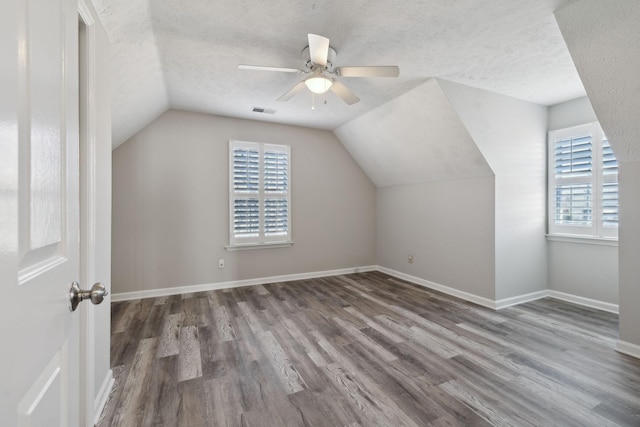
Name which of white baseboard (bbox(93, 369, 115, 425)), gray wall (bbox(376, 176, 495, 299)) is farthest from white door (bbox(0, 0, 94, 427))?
gray wall (bbox(376, 176, 495, 299))

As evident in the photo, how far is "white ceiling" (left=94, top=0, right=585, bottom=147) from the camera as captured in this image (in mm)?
1910

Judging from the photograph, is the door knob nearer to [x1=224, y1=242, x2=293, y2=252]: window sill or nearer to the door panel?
the door panel

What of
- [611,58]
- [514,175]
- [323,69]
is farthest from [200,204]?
[611,58]

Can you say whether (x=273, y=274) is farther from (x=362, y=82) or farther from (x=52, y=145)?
(x=52, y=145)

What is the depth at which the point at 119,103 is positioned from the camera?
8.46 feet

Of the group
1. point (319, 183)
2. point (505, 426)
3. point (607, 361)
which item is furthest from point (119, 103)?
point (607, 361)

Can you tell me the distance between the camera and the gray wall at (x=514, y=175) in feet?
10.5

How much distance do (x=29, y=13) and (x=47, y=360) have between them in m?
0.68

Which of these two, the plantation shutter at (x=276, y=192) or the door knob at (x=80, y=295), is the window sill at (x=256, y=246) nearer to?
the plantation shutter at (x=276, y=192)

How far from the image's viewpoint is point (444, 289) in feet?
12.9

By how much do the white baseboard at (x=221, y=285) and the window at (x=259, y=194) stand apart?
0.57 m

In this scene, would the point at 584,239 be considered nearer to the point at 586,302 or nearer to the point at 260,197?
the point at 586,302

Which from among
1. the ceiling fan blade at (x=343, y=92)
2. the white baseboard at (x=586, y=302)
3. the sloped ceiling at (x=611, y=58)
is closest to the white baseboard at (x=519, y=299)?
the white baseboard at (x=586, y=302)

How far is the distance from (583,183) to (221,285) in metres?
4.81
